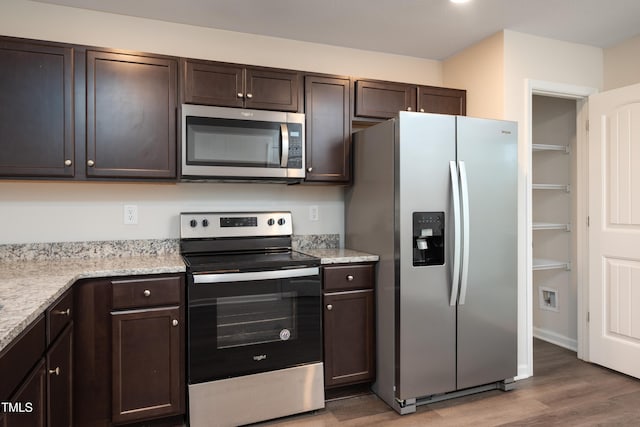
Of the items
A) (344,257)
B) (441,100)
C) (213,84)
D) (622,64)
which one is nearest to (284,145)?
(213,84)

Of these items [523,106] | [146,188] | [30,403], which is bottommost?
[30,403]

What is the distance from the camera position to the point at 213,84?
8.41ft

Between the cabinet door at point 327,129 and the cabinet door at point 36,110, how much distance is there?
1400mm

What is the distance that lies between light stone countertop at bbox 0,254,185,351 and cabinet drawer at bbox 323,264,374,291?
865 millimetres

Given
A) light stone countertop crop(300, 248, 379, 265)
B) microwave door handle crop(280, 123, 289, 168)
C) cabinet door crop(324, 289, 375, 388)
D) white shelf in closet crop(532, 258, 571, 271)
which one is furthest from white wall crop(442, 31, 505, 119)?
cabinet door crop(324, 289, 375, 388)

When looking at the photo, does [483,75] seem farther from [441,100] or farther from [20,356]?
[20,356]

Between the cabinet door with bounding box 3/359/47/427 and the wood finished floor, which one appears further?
the wood finished floor

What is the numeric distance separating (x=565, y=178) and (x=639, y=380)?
170 cm

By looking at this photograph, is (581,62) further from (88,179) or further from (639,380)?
(88,179)

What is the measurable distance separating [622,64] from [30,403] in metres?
4.15

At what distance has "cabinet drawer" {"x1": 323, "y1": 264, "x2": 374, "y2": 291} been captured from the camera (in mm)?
2580

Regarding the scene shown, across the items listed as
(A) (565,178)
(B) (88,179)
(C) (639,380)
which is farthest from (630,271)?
(B) (88,179)

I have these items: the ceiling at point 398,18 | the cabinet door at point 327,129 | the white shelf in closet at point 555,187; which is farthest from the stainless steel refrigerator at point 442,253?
the white shelf in closet at point 555,187

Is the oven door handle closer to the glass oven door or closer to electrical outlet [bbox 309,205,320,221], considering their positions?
the glass oven door
